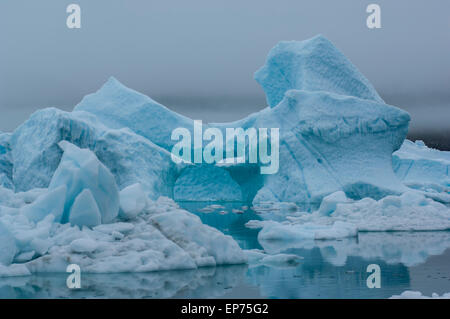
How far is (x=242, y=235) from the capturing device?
31.9ft

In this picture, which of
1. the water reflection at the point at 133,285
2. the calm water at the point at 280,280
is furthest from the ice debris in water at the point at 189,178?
the calm water at the point at 280,280

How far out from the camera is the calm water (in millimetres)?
4773

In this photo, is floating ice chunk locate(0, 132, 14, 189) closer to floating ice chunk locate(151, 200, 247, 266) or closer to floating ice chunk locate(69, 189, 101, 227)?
floating ice chunk locate(69, 189, 101, 227)

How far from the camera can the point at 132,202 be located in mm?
6723

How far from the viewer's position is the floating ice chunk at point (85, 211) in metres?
6.25

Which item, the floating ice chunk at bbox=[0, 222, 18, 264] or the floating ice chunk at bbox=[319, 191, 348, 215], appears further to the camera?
the floating ice chunk at bbox=[319, 191, 348, 215]

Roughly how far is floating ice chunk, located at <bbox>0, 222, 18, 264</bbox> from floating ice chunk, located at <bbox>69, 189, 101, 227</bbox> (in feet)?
2.69

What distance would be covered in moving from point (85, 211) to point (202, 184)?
1712 cm

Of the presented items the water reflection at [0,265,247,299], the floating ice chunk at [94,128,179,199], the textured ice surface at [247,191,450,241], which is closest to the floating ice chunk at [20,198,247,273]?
the water reflection at [0,265,247,299]

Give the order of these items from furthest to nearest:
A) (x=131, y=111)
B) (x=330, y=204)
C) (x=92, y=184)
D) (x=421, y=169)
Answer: (x=421, y=169) < (x=131, y=111) < (x=330, y=204) < (x=92, y=184)

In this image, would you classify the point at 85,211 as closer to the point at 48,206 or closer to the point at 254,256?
the point at 48,206

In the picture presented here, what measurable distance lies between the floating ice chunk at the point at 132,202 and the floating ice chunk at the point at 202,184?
52.5 feet

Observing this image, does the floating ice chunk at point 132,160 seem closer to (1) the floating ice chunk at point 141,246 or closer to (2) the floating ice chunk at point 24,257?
(1) the floating ice chunk at point 141,246

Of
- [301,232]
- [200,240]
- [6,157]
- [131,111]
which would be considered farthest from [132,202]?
[131,111]
